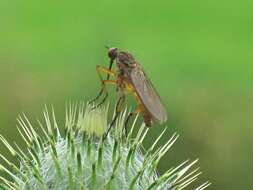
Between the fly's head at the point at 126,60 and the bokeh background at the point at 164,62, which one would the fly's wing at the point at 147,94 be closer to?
the fly's head at the point at 126,60

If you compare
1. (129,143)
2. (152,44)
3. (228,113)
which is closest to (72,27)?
(152,44)

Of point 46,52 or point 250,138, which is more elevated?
point 46,52

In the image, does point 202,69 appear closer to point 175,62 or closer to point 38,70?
point 175,62

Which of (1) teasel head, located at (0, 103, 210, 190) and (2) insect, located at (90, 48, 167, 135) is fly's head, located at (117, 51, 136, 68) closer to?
(2) insect, located at (90, 48, 167, 135)

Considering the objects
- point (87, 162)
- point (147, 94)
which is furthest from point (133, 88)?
point (87, 162)

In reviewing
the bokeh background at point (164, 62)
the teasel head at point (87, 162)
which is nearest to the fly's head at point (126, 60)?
the teasel head at point (87, 162)

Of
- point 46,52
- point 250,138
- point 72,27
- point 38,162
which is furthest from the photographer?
point 72,27
